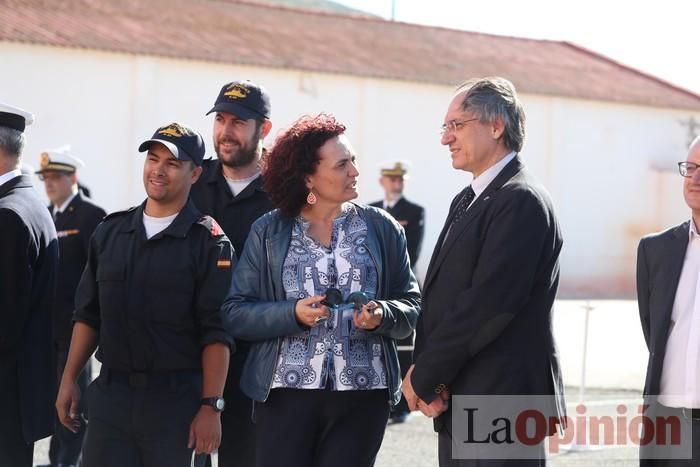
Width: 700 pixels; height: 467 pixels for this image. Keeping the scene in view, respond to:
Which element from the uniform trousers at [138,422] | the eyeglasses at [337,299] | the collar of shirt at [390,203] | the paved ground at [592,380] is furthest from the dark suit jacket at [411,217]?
the eyeglasses at [337,299]

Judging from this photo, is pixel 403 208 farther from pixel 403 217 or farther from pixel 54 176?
pixel 54 176

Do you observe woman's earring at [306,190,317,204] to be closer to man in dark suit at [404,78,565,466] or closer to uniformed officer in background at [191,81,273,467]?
man in dark suit at [404,78,565,466]

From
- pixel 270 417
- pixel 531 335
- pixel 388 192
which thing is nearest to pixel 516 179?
pixel 531 335

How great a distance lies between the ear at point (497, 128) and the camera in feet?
13.5

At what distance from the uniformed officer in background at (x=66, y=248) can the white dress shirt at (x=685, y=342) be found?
13.4ft

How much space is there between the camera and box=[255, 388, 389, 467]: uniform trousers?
168 inches

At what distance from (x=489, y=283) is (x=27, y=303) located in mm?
2202

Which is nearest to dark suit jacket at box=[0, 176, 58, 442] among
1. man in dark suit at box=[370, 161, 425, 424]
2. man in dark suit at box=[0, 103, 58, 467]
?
man in dark suit at box=[0, 103, 58, 467]

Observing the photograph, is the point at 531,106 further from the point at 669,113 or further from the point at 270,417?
the point at 270,417

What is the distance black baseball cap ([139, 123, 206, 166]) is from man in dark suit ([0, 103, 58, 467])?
672 millimetres

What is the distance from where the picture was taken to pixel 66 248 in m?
7.76

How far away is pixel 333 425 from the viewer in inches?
169

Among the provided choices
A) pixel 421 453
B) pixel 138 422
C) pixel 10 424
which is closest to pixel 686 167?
pixel 138 422

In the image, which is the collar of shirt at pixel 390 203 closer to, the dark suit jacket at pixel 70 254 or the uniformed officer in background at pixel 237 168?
the dark suit jacket at pixel 70 254
